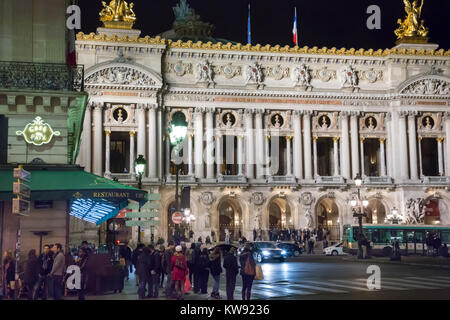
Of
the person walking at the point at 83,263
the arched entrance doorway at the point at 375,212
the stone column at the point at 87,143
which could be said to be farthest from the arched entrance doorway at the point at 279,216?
the person walking at the point at 83,263

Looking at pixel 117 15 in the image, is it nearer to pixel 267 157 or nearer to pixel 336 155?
pixel 267 157

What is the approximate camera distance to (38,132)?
23500 millimetres

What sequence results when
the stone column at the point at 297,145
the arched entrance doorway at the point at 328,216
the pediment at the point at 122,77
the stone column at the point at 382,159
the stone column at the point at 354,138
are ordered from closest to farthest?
the pediment at the point at 122,77, the stone column at the point at 297,145, the stone column at the point at 354,138, the stone column at the point at 382,159, the arched entrance doorway at the point at 328,216

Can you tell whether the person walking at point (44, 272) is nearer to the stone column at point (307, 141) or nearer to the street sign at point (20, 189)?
the street sign at point (20, 189)

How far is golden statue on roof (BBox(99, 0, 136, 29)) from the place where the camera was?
6519 centimetres

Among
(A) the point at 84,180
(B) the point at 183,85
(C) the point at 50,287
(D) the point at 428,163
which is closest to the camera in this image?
(C) the point at 50,287

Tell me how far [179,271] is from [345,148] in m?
49.1

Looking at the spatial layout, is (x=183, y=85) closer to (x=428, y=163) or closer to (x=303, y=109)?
(x=303, y=109)

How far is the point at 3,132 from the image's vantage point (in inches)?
915

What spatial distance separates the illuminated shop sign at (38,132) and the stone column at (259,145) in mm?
44354

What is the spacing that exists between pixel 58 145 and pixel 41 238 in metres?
3.32

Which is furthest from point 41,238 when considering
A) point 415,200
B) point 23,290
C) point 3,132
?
point 415,200

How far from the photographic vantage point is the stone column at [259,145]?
220 ft

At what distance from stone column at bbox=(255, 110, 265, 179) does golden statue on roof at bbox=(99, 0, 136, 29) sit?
15270 mm
